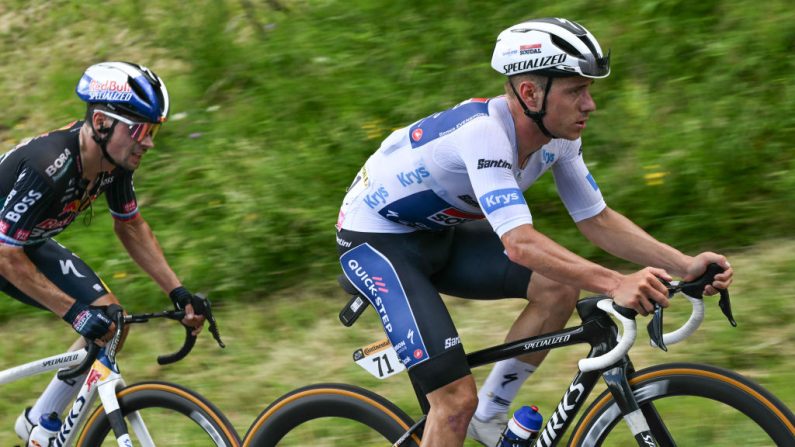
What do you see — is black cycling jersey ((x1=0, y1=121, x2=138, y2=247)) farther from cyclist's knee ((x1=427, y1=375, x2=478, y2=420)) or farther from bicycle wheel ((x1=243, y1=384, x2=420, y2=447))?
cyclist's knee ((x1=427, y1=375, x2=478, y2=420))

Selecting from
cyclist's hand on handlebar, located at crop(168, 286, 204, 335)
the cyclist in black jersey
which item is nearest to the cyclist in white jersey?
cyclist's hand on handlebar, located at crop(168, 286, 204, 335)

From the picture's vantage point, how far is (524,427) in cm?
386

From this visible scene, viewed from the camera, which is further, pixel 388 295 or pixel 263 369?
pixel 263 369

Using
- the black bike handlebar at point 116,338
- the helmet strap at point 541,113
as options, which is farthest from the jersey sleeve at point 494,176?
the black bike handlebar at point 116,338

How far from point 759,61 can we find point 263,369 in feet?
12.0

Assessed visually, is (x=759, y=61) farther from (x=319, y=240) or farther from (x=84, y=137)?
(x=84, y=137)

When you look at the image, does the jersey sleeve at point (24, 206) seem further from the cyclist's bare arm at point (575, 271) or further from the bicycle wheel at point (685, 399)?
the bicycle wheel at point (685, 399)

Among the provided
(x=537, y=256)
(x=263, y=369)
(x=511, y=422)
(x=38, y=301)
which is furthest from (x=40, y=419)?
(x=537, y=256)

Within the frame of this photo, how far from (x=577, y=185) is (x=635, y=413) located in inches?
36.4

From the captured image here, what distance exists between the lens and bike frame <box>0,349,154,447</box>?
4.42 meters

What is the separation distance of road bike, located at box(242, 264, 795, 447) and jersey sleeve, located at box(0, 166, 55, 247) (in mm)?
1265

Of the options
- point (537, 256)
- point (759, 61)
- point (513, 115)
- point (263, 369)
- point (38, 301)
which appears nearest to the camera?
point (537, 256)

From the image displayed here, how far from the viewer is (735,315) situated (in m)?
5.52

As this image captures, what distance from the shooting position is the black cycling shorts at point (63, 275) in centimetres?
465
